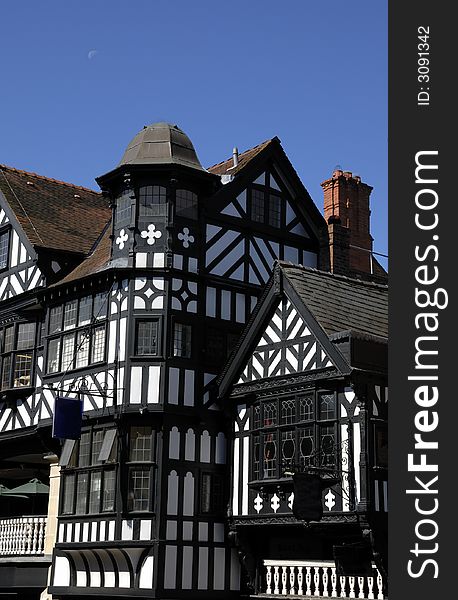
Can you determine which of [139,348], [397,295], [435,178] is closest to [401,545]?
[397,295]

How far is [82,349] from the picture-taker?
24500 millimetres

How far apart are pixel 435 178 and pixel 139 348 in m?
13.0

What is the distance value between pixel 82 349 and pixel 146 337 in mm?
2049

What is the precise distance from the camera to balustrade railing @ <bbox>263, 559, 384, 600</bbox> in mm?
19797

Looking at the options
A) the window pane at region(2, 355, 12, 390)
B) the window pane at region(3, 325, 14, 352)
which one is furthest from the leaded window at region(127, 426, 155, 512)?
the window pane at region(3, 325, 14, 352)

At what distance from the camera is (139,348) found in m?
23.2

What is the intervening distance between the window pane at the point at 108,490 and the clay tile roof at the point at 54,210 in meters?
6.54

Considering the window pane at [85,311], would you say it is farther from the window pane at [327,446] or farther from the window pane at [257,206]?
the window pane at [327,446]

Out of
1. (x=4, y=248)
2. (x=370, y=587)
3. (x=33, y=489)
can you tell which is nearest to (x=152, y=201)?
(x=4, y=248)

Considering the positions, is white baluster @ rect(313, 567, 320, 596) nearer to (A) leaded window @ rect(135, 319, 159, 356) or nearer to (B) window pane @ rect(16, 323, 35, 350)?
(A) leaded window @ rect(135, 319, 159, 356)

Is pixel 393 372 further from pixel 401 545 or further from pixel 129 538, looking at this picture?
pixel 129 538

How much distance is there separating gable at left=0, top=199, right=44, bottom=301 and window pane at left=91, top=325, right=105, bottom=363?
2803 mm

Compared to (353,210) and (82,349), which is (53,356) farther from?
(353,210)

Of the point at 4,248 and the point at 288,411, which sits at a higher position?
the point at 4,248
